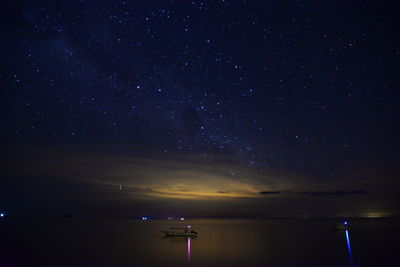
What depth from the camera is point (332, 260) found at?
3947 cm

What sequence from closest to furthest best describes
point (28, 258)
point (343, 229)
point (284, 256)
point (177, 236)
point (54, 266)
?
point (54, 266) → point (28, 258) → point (284, 256) → point (177, 236) → point (343, 229)

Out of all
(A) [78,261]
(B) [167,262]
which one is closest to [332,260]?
(B) [167,262]

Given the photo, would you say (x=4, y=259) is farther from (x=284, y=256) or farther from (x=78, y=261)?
(x=284, y=256)

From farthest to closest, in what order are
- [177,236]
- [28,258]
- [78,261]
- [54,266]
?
[177,236]
[28,258]
[78,261]
[54,266]

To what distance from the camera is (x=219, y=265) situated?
35094 millimetres

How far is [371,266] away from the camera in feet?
117

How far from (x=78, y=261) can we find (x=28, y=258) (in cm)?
955

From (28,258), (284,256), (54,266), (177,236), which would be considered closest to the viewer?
(54,266)

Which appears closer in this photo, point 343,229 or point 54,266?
point 54,266

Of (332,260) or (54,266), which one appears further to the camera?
(332,260)

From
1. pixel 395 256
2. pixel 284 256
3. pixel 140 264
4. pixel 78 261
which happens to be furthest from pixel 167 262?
pixel 395 256

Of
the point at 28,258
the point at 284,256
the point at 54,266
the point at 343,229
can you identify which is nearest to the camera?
the point at 54,266

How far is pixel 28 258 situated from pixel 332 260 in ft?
145

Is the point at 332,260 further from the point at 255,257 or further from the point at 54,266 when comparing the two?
the point at 54,266
